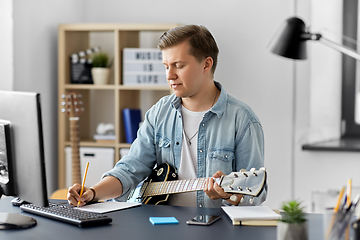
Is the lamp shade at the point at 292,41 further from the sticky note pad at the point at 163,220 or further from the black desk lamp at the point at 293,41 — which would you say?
the sticky note pad at the point at 163,220

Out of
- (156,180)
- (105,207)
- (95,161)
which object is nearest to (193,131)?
(156,180)

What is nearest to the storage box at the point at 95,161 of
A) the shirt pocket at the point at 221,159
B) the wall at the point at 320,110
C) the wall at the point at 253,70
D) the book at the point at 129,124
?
the book at the point at 129,124

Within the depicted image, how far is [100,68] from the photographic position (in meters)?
3.22

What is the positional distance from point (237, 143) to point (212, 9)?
5.99 ft

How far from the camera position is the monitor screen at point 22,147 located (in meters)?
1.19

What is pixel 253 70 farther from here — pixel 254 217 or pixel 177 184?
pixel 254 217

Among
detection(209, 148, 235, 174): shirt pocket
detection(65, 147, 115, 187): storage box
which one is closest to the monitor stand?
detection(209, 148, 235, 174): shirt pocket

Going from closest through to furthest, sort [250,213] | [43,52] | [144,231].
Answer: [144,231]
[250,213]
[43,52]

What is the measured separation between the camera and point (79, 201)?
1.47 metres

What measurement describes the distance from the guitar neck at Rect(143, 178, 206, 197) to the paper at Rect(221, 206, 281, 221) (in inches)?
5.9

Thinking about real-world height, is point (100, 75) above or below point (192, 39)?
below

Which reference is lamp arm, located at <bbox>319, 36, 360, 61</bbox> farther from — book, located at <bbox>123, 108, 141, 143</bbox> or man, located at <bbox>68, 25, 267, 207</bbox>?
book, located at <bbox>123, 108, 141, 143</bbox>

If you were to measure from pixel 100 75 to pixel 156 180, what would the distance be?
1672mm

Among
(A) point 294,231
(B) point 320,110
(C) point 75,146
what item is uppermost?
(B) point 320,110
